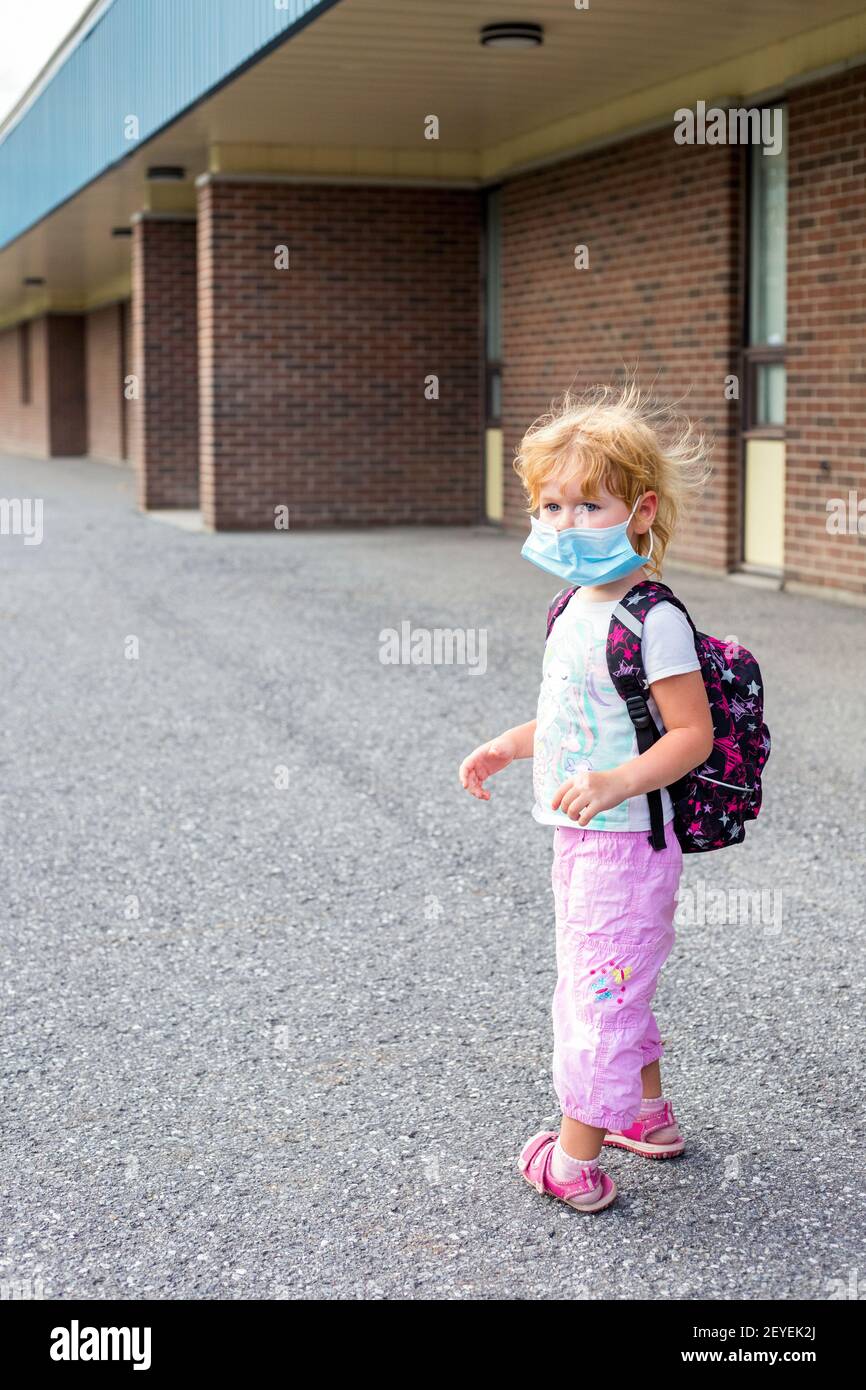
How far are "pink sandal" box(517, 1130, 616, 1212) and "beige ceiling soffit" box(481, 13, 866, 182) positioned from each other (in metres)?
8.94

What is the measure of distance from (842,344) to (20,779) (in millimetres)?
6511

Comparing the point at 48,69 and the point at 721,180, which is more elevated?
the point at 48,69

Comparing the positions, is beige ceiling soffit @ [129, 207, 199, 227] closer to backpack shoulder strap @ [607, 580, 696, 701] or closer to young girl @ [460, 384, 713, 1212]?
young girl @ [460, 384, 713, 1212]

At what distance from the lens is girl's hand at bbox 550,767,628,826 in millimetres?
2818

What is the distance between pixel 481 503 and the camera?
17.8m

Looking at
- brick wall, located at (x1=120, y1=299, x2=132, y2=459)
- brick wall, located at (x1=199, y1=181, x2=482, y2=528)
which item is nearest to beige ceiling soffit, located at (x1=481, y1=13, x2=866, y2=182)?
brick wall, located at (x1=199, y1=181, x2=482, y2=528)

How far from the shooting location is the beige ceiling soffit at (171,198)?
1914cm

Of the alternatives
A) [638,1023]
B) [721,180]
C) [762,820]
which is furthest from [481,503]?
[638,1023]

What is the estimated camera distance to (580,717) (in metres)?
3.08

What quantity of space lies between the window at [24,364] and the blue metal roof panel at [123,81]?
13324 millimetres

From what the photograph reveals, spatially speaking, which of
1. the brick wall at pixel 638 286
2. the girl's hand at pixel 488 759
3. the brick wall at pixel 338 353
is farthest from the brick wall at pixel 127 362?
the girl's hand at pixel 488 759

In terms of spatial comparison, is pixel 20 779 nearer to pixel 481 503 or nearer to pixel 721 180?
pixel 721 180

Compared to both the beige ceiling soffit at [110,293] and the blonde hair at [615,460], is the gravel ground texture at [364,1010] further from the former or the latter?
the beige ceiling soffit at [110,293]

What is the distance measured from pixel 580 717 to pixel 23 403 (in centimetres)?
3851
